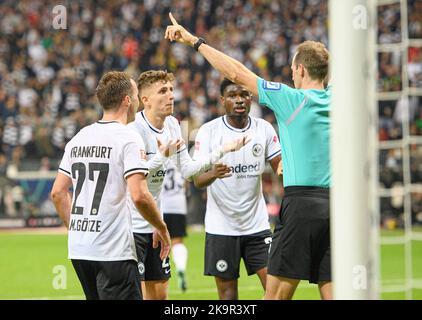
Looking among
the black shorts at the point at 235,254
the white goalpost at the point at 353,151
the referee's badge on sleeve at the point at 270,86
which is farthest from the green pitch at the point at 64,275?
the white goalpost at the point at 353,151

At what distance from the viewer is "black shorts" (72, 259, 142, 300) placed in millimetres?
6426

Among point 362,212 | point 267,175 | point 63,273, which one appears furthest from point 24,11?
point 362,212

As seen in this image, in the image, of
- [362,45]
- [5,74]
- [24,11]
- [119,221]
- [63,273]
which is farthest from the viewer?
[24,11]

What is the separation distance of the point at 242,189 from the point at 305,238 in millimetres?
2239

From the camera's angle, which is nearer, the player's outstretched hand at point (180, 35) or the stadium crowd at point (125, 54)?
the player's outstretched hand at point (180, 35)

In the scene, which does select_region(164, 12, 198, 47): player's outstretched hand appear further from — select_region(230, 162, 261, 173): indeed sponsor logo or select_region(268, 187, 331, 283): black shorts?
select_region(230, 162, 261, 173): indeed sponsor logo

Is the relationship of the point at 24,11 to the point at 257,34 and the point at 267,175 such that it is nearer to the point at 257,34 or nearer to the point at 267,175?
the point at 257,34

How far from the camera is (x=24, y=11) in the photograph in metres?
28.8

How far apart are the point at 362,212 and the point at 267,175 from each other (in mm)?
17381

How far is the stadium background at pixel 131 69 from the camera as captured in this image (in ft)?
70.1

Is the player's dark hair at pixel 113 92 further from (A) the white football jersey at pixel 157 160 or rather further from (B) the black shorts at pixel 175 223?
(B) the black shorts at pixel 175 223

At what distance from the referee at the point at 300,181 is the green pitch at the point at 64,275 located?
3.47 metres

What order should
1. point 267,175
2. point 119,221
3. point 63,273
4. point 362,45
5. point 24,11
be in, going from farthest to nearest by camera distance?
1. point 24,11
2. point 267,175
3. point 63,273
4. point 119,221
5. point 362,45

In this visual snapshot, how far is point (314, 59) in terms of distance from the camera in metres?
A: 6.79
